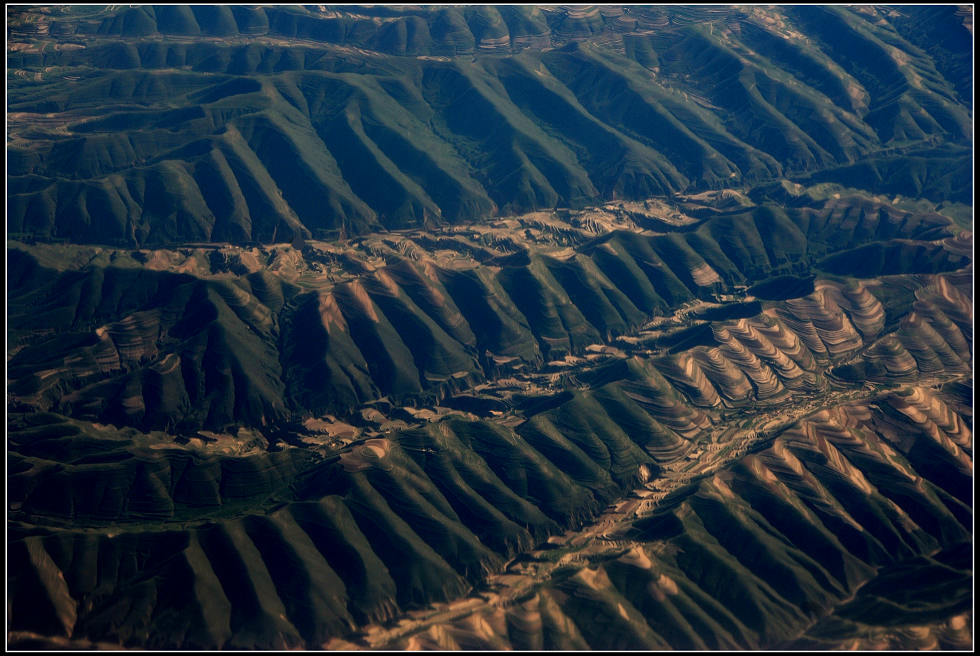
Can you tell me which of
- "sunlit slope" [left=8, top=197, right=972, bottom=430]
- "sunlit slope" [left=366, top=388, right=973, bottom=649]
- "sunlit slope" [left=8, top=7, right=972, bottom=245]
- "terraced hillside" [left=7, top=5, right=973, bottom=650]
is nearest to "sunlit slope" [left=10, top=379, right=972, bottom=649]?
"sunlit slope" [left=366, top=388, right=973, bottom=649]

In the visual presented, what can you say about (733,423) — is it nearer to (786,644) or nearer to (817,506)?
(817,506)

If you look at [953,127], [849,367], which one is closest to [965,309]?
[849,367]

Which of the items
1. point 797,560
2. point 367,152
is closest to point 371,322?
point 367,152

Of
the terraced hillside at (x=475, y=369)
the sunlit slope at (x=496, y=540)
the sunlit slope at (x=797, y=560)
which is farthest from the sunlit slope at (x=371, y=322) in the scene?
the sunlit slope at (x=797, y=560)

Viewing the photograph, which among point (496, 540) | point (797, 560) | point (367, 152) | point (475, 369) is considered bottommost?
point (475, 369)

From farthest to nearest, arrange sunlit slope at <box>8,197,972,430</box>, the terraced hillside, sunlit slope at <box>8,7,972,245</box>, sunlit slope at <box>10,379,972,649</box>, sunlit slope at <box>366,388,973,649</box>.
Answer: sunlit slope at <box>8,7,972,245</box>, sunlit slope at <box>8,197,972,430</box>, the terraced hillside, sunlit slope at <box>10,379,972,649</box>, sunlit slope at <box>366,388,973,649</box>

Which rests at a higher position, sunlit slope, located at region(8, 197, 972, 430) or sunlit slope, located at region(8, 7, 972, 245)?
sunlit slope, located at region(8, 7, 972, 245)

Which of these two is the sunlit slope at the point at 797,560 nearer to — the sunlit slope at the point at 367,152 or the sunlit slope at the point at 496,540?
the sunlit slope at the point at 496,540

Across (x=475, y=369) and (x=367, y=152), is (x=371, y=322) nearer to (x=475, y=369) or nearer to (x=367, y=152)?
(x=475, y=369)

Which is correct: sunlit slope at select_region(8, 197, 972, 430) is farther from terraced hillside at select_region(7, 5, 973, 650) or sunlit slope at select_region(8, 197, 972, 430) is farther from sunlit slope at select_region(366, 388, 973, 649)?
sunlit slope at select_region(366, 388, 973, 649)
